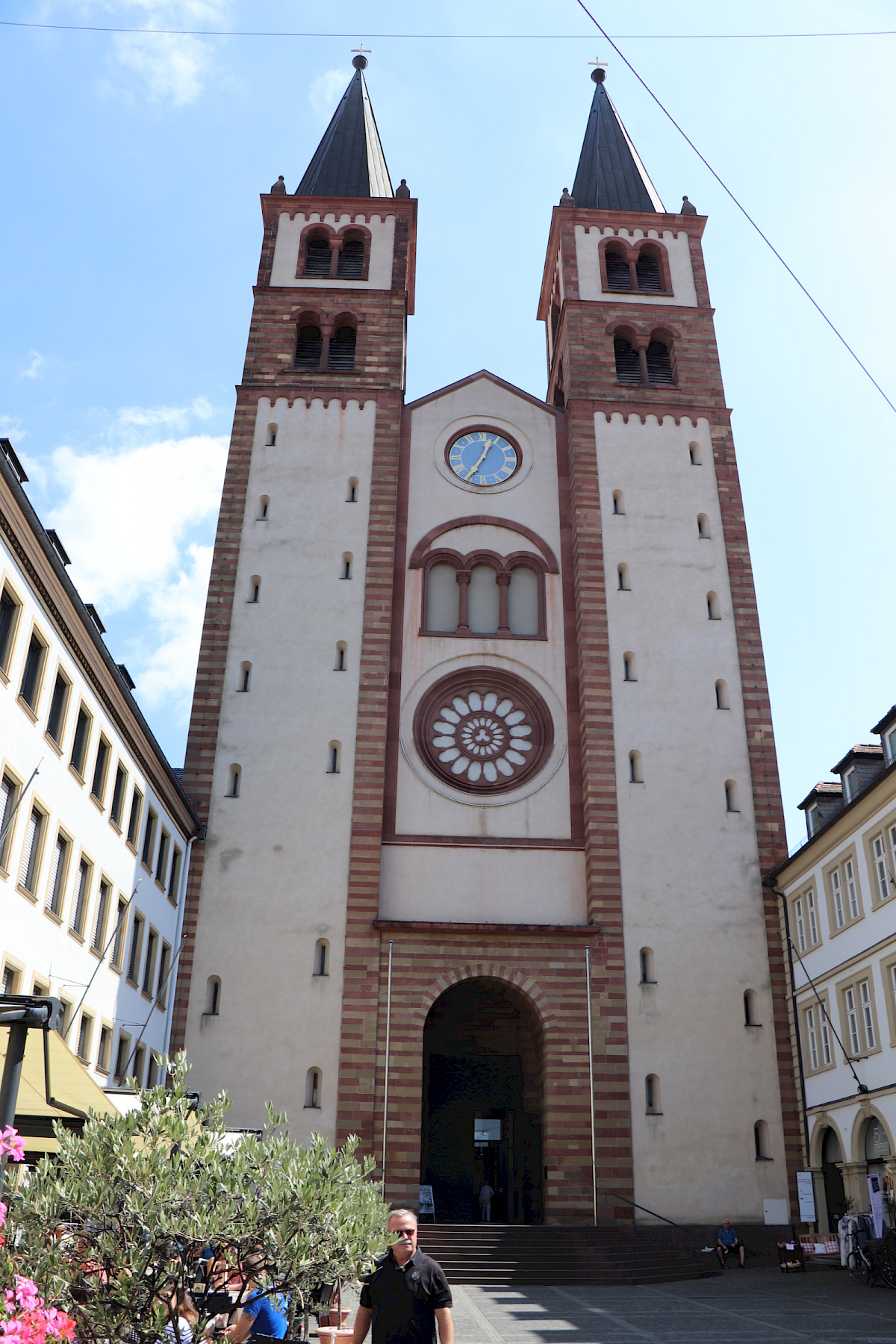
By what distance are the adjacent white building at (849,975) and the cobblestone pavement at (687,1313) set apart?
3.43 metres

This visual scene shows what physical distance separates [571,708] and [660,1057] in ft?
31.4

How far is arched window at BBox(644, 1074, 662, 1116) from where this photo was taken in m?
29.1

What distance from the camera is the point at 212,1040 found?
96.2 feet

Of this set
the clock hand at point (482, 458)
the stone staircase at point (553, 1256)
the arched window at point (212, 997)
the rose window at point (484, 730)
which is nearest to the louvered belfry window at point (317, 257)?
the clock hand at point (482, 458)

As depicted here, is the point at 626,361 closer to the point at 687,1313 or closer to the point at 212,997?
the point at 212,997

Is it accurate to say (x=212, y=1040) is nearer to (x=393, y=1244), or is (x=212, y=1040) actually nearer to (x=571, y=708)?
(x=571, y=708)

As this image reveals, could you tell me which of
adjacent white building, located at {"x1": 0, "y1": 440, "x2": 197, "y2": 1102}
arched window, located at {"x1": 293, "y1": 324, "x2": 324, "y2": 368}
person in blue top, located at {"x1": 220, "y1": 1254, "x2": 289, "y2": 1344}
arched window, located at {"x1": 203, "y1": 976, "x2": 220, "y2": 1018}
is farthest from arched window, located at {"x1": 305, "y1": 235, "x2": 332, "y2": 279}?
person in blue top, located at {"x1": 220, "y1": 1254, "x2": 289, "y2": 1344}

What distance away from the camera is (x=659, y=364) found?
41375 millimetres

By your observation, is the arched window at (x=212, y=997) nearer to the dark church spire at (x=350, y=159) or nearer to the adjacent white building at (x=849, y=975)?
the adjacent white building at (x=849, y=975)

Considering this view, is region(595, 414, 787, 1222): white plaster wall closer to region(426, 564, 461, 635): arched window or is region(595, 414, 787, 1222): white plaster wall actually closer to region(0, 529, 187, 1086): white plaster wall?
region(426, 564, 461, 635): arched window

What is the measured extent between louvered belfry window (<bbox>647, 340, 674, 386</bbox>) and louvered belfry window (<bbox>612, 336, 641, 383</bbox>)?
0.44 m

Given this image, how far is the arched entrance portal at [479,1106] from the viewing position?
32.7m

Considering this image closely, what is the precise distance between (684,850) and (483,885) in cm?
530

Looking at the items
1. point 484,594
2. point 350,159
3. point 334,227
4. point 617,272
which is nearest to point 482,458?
point 484,594
